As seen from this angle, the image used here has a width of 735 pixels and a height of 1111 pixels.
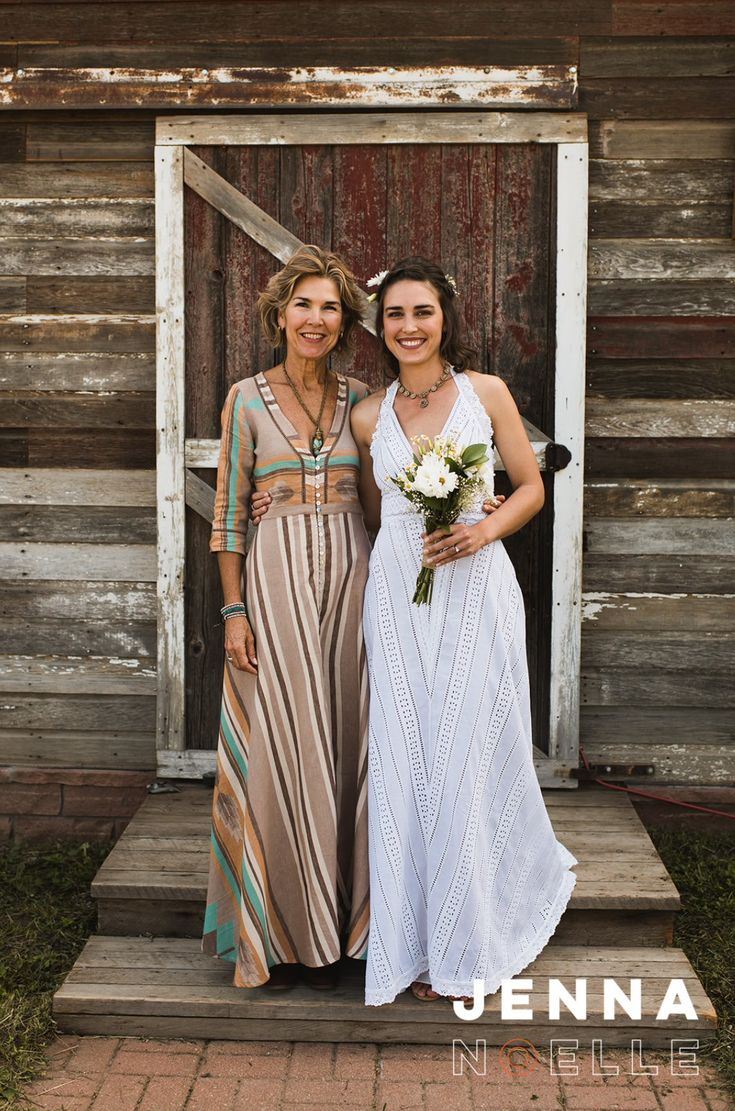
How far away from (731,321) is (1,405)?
2.87m

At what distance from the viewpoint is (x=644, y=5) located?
13.3 feet

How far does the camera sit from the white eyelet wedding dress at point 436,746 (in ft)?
10.3

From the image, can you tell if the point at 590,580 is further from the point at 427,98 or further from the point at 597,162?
the point at 427,98

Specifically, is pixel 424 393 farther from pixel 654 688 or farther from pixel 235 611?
pixel 654 688

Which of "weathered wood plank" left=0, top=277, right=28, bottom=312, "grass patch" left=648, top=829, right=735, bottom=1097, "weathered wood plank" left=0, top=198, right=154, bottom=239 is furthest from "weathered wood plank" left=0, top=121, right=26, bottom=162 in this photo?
"grass patch" left=648, top=829, right=735, bottom=1097

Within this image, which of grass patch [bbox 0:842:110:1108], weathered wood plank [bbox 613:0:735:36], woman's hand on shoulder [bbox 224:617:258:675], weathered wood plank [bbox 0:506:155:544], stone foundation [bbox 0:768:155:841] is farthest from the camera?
stone foundation [bbox 0:768:155:841]

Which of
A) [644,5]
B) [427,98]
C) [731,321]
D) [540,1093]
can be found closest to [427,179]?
[427,98]

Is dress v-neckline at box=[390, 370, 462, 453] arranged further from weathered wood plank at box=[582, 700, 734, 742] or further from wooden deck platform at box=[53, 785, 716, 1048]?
weathered wood plank at box=[582, 700, 734, 742]

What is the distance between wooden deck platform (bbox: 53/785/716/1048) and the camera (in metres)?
3.15

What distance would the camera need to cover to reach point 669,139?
13.5ft

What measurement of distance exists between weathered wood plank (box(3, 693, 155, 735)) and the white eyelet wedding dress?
1574mm

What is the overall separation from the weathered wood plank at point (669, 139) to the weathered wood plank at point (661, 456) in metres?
1.07

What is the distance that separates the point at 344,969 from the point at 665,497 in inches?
83.9

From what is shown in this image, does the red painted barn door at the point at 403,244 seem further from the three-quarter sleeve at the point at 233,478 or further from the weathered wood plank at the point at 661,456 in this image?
the three-quarter sleeve at the point at 233,478
